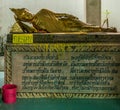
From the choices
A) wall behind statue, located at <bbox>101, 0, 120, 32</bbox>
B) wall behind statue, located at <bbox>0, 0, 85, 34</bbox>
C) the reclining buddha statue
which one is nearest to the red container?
the reclining buddha statue

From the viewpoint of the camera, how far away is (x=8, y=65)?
185 centimetres

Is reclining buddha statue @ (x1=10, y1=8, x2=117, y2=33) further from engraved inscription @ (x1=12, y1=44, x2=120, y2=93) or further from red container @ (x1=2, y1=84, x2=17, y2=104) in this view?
red container @ (x1=2, y1=84, x2=17, y2=104)

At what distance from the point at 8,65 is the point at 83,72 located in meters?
0.53

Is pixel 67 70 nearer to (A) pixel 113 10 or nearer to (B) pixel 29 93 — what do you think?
(B) pixel 29 93

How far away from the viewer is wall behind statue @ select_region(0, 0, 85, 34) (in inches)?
172

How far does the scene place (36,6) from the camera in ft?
14.5

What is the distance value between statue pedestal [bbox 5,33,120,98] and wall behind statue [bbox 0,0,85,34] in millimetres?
2535

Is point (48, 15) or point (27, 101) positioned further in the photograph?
point (48, 15)

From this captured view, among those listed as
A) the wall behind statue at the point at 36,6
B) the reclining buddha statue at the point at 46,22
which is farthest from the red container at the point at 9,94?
the wall behind statue at the point at 36,6

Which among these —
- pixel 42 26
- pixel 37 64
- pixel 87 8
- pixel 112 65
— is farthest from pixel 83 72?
pixel 87 8

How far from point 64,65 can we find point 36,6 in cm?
275

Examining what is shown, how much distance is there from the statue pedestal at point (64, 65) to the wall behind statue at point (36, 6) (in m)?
2.53

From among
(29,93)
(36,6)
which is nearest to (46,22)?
(29,93)

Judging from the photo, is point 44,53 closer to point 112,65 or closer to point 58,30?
point 58,30
